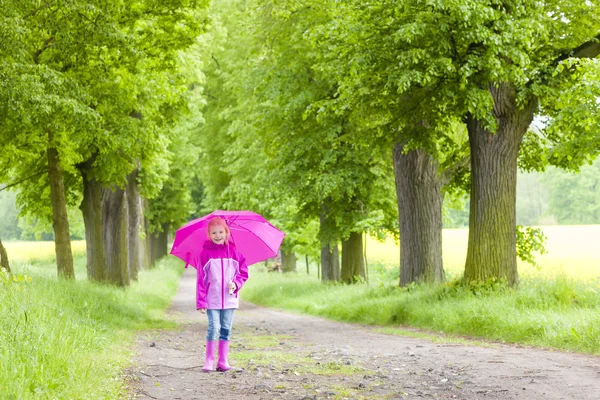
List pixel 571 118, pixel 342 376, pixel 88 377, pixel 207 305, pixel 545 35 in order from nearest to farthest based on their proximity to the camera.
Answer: pixel 88 377 → pixel 342 376 → pixel 207 305 → pixel 571 118 → pixel 545 35

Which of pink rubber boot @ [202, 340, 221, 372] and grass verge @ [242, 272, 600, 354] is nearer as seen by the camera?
pink rubber boot @ [202, 340, 221, 372]

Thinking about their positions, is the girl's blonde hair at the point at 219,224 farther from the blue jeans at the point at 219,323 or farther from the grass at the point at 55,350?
the grass at the point at 55,350

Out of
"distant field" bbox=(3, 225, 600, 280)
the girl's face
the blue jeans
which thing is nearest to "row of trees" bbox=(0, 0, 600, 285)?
the girl's face

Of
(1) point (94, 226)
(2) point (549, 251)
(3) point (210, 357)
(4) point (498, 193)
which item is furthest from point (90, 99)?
(2) point (549, 251)

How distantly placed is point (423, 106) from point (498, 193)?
7.49 feet

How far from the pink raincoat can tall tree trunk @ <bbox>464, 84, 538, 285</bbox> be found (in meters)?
7.30

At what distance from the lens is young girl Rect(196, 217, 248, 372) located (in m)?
8.81

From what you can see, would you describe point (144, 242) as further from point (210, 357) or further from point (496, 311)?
point (210, 357)

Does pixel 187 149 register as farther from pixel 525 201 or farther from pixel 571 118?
pixel 525 201

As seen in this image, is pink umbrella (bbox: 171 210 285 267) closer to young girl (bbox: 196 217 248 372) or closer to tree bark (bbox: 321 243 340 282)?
young girl (bbox: 196 217 248 372)

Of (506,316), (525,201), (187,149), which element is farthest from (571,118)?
(525,201)

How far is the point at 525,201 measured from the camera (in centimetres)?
11288

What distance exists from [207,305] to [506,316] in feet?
19.4

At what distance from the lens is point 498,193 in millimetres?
14844
